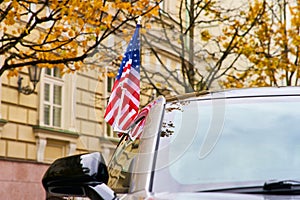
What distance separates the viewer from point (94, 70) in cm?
840

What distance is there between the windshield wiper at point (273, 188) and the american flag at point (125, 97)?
81.9 inches

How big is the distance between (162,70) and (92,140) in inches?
76.2

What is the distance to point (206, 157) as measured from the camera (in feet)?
11.3

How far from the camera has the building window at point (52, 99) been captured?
1855 cm

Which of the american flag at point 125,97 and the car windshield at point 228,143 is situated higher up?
the american flag at point 125,97

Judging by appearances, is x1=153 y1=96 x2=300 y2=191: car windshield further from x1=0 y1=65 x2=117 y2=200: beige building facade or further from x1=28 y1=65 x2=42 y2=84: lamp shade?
x1=28 y1=65 x2=42 y2=84: lamp shade

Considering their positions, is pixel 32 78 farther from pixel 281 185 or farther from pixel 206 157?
pixel 281 185

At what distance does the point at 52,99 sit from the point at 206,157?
15.6 metres

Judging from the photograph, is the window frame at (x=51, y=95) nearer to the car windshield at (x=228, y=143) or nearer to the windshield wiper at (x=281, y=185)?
the car windshield at (x=228, y=143)

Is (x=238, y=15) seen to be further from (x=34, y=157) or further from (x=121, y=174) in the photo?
(x=121, y=174)

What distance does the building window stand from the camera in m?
18.5

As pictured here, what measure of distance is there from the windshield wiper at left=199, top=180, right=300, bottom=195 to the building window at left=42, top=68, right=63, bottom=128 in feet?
50.6

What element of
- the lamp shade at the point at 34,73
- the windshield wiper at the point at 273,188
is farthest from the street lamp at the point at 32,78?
the windshield wiper at the point at 273,188

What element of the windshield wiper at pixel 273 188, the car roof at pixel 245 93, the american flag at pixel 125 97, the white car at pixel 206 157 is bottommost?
the windshield wiper at pixel 273 188
